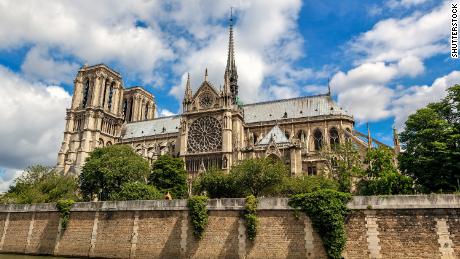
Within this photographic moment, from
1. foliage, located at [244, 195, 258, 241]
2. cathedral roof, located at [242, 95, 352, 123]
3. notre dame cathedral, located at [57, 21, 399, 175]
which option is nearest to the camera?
foliage, located at [244, 195, 258, 241]

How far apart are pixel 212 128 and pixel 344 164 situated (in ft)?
82.2

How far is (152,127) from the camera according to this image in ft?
246

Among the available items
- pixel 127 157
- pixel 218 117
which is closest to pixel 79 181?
pixel 127 157

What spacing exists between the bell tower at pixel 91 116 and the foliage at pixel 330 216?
51.5 meters

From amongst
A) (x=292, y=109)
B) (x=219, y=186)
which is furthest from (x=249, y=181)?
(x=292, y=109)

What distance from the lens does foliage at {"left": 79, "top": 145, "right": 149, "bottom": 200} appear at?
132ft

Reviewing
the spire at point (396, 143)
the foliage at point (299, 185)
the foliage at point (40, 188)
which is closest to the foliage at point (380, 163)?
the foliage at point (299, 185)

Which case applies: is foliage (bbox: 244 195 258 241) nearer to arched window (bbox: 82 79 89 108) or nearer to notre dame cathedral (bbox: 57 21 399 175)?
notre dame cathedral (bbox: 57 21 399 175)

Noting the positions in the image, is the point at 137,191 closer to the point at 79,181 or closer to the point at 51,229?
the point at 51,229

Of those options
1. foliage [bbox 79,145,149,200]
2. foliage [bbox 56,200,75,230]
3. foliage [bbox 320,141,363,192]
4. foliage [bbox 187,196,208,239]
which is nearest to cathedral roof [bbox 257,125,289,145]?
foliage [bbox 320,141,363,192]

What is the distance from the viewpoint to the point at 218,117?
2159 inches

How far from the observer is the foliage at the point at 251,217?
21.6m

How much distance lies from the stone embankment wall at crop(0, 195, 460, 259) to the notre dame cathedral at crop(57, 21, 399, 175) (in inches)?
828

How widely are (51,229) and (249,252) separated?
1709 cm
